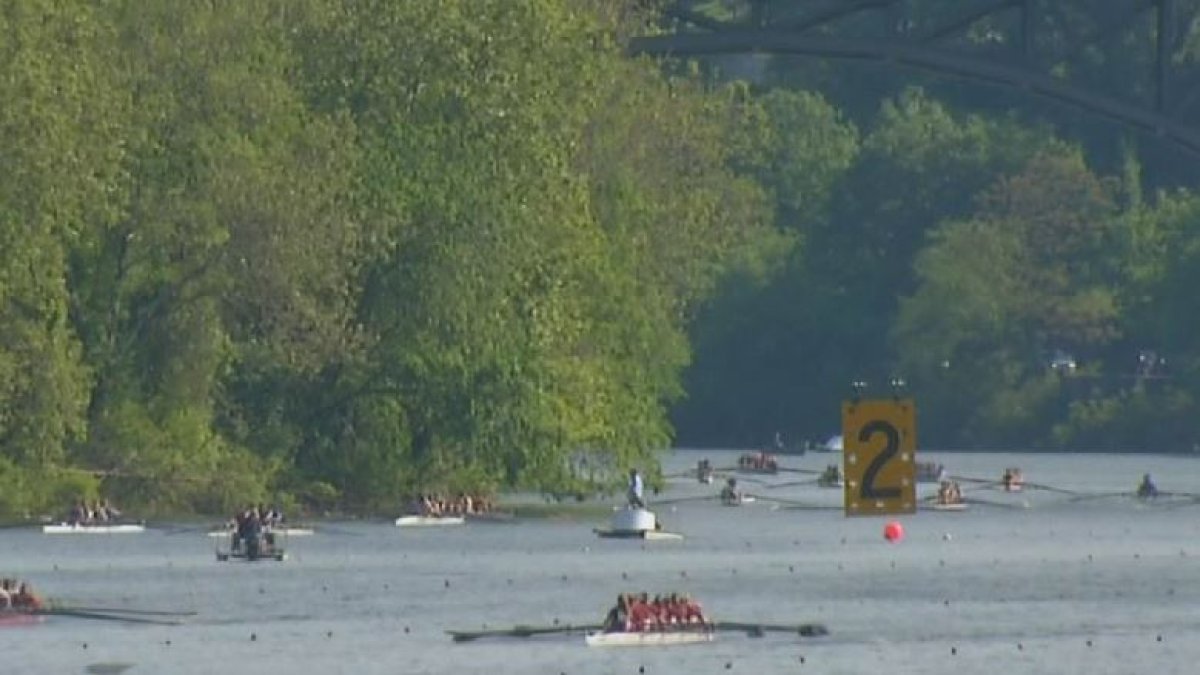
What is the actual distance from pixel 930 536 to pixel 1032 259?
2372 inches

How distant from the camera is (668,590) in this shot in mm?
75375

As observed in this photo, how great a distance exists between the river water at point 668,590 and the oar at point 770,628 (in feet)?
0.60

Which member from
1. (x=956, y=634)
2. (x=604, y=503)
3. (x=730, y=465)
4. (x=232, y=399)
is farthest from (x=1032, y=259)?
(x=956, y=634)

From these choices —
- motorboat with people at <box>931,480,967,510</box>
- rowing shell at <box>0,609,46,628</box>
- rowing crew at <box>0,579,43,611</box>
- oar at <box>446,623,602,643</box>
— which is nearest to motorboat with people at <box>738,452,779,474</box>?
motorboat with people at <box>931,480,967,510</box>

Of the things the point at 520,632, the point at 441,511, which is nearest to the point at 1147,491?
the point at 441,511

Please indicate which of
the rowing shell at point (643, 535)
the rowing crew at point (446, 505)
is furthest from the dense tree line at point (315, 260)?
the rowing shell at point (643, 535)

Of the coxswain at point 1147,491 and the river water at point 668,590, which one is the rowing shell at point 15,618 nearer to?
Result: the river water at point 668,590

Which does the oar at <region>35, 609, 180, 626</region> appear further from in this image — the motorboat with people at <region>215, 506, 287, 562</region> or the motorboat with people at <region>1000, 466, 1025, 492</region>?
the motorboat with people at <region>1000, 466, 1025, 492</region>

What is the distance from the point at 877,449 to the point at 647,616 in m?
26.1

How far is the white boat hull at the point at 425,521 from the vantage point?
309ft

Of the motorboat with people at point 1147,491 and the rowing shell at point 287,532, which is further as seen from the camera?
the motorboat with people at point 1147,491

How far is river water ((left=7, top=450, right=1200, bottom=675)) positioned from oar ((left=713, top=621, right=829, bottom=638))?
18 cm

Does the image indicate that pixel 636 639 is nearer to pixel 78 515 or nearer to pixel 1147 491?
pixel 78 515

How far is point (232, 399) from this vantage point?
9581 centimetres
